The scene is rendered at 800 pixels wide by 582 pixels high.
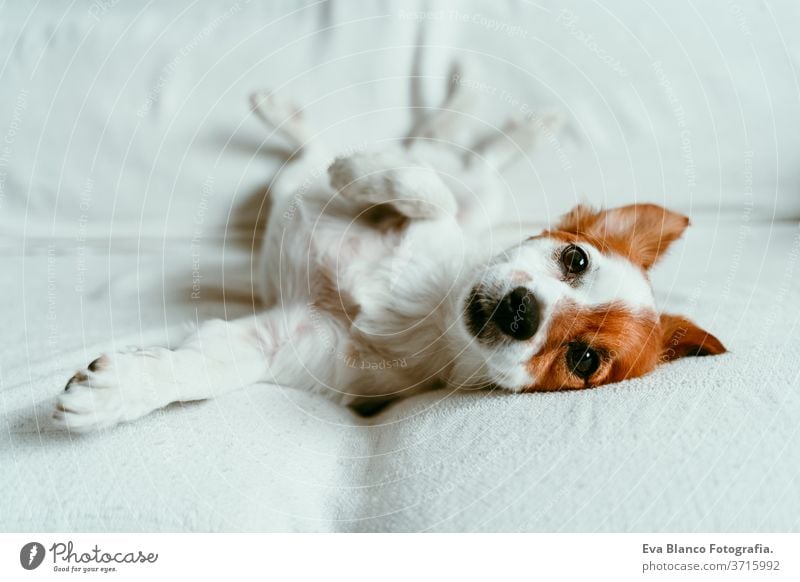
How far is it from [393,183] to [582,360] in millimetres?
478

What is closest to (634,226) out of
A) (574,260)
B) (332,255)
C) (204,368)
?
(574,260)

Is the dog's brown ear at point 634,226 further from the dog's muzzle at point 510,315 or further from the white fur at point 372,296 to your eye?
the dog's muzzle at point 510,315

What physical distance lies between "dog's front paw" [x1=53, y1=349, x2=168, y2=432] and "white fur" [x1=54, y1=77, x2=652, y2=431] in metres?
0.05

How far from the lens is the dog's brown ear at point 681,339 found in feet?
4.44

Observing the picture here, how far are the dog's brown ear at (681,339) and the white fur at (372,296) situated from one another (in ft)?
0.24

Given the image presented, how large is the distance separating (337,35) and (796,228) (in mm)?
1305

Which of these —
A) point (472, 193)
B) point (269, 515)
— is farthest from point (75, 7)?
point (269, 515)

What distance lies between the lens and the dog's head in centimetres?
122

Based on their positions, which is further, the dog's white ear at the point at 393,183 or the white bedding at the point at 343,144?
the dog's white ear at the point at 393,183

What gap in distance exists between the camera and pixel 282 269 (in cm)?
154

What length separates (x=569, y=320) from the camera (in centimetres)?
125
